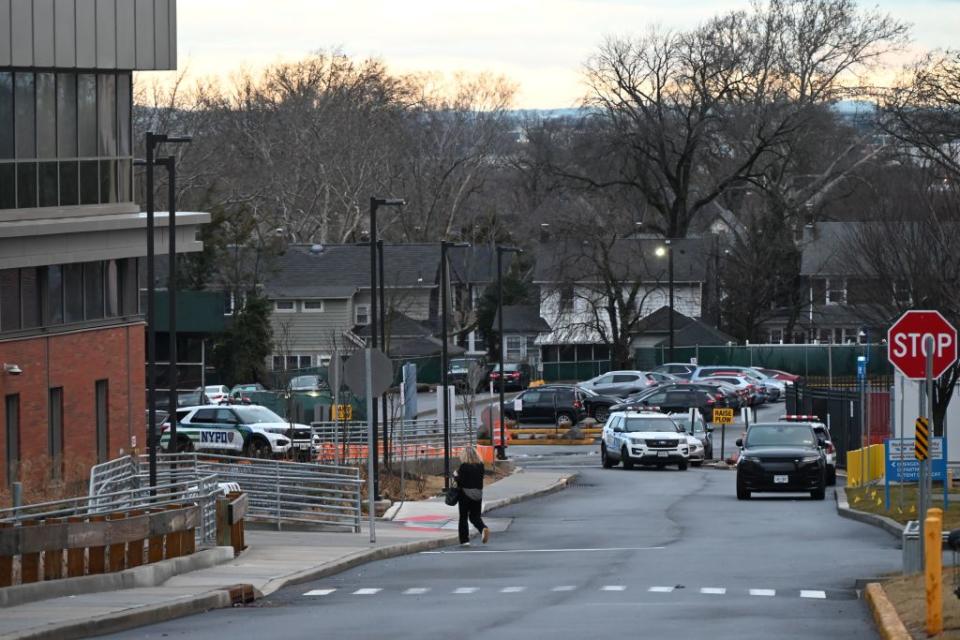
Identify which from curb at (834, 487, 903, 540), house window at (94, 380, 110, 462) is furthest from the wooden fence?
house window at (94, 380, 110, 462)

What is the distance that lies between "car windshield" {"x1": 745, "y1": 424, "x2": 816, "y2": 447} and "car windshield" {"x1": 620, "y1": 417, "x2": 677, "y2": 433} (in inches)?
413

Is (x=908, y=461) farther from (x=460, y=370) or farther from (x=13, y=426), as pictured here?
(x=460, y=370)

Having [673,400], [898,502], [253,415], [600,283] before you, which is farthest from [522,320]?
[898,502]

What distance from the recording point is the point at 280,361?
79625 mm

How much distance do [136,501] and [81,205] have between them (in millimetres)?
19945

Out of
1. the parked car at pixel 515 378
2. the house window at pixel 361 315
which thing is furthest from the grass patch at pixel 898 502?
the house window at pixel 361 315

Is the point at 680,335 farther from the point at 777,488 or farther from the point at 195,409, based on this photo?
the point at 777,488

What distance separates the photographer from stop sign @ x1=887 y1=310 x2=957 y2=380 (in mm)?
20359

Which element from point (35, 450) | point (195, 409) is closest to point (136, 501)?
point (35, 450)

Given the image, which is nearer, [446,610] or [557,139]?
[446,610]

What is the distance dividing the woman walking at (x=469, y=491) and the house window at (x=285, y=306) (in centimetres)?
6630

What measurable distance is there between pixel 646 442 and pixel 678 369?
32275 mm

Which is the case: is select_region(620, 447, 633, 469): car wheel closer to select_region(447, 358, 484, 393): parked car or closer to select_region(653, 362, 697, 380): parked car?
select_region(447, 358, 484, 393): parked car

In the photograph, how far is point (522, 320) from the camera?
317 ft
